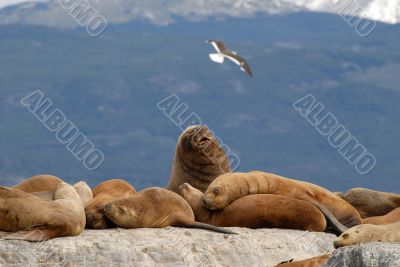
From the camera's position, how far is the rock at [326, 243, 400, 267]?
977cm

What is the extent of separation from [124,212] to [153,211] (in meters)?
0.36

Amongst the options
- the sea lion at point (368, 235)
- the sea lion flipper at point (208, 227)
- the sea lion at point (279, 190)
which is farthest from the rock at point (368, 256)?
the sea lion at point (279, 190)

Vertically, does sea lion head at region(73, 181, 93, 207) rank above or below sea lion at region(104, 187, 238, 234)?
below

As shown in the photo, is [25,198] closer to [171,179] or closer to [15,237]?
[15,237]

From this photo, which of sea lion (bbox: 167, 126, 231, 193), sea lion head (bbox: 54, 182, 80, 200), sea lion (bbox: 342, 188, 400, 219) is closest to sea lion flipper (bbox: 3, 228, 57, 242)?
sea lion head (bbox: 54, 182, 80, 200)

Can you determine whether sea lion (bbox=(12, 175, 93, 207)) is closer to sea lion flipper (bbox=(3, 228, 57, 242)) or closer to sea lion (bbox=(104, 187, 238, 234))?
sea lion (bbox=(104, 187, 238, 234))

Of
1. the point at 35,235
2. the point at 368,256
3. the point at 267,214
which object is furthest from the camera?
the point at 267,214

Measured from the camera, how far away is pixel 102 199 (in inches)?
571

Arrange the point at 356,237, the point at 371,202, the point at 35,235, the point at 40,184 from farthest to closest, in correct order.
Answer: the point at 371,202 → the point at 40,184 → the point at 35,235 → the point at 356,237

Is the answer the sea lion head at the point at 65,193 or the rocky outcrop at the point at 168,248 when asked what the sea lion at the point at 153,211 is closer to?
the rocky outcrop at the point at 168,248

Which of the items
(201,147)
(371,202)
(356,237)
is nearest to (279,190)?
(201,147)

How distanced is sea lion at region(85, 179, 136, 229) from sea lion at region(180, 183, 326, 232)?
0.95 metres

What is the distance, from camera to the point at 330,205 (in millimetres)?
15328

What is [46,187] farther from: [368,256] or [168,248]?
[368,256]
